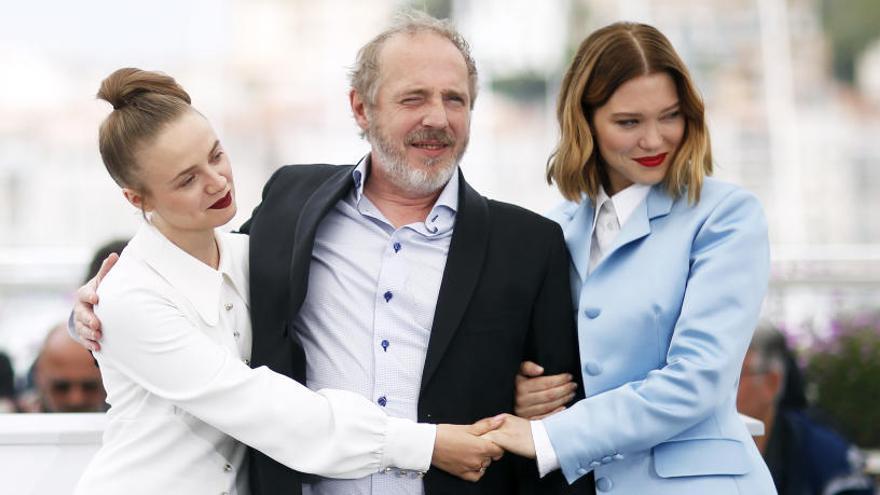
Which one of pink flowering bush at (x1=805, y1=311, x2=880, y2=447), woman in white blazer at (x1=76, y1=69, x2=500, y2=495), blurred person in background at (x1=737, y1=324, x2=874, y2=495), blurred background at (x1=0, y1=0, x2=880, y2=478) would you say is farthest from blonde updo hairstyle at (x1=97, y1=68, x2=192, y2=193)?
blurred background at (x1=0, y1=0, x2=880, y2=478)

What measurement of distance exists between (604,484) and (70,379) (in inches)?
74.9

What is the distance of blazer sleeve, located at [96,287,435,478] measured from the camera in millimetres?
1755

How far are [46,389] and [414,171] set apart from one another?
179 centimetres

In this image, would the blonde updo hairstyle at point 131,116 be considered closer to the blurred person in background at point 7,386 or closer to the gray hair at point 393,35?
the gray hair at point 393,35

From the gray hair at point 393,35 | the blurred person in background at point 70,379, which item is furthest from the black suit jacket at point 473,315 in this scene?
the blurred person in background at point 70,379

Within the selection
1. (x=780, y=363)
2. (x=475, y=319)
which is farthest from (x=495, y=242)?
(x=780, y=363)

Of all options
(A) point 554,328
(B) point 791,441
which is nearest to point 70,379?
(A) point 554,328

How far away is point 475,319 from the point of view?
1.94 m

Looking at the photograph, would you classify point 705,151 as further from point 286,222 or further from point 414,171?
point 286,222

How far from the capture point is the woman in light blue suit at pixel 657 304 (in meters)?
1.86

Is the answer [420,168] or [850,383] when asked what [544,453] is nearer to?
[420,168]

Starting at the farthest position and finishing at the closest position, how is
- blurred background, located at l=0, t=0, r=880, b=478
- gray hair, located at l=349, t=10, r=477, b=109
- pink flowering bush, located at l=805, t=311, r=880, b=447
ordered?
blurred background, located at l=0, t=0, r=880, b=478 → pink flowering bush, located at l=805, t=311, r=880, b=447 → gray hair, located at l=349, t=10, r=477, b=109

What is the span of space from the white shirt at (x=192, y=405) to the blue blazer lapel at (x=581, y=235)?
1.43 ft

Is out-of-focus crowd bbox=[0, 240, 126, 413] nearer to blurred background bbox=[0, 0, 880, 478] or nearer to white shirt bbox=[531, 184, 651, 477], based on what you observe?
white shirt bbox=[531, 184, 651, 477]
